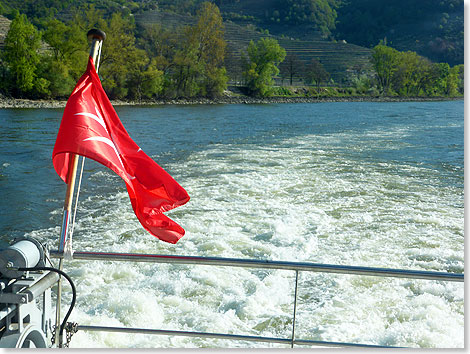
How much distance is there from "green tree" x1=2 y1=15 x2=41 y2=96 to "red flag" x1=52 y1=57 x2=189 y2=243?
136 ft

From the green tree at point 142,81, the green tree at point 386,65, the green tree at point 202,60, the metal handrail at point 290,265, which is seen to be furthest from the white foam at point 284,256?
the green tree at point 386,65

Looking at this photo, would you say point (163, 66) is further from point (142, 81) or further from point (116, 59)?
point (116, 59)

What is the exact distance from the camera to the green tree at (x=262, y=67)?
7038 centimetres

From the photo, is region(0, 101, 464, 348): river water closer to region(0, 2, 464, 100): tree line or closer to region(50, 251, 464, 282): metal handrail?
region(50, 251, 464, 282): metal handrail

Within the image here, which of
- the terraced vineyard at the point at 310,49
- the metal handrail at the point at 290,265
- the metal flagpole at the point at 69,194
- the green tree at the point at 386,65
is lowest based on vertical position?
the metal handrail at the point at 290,265

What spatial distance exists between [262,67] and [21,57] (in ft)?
126

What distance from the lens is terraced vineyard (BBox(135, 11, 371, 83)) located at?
107 m

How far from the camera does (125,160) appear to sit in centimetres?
294

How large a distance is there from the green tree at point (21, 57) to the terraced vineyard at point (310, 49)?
203 feet

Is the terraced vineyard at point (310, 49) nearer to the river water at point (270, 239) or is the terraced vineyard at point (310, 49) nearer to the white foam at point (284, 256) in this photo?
the river water at point (270, 239)

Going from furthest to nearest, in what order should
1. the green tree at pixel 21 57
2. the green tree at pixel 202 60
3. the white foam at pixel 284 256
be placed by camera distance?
the green tree at pixel 202 60 < the green tree at pixel 21 57 < the white foam at pixel 284 256

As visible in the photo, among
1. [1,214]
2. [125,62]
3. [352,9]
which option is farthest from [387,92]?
[352,9]

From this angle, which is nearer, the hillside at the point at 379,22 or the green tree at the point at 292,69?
the green tree at the point at 292,69

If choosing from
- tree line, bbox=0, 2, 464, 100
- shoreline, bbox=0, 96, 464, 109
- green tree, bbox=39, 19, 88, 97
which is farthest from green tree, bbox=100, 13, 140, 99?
green tree, bbox=39, 19, 88, 97
